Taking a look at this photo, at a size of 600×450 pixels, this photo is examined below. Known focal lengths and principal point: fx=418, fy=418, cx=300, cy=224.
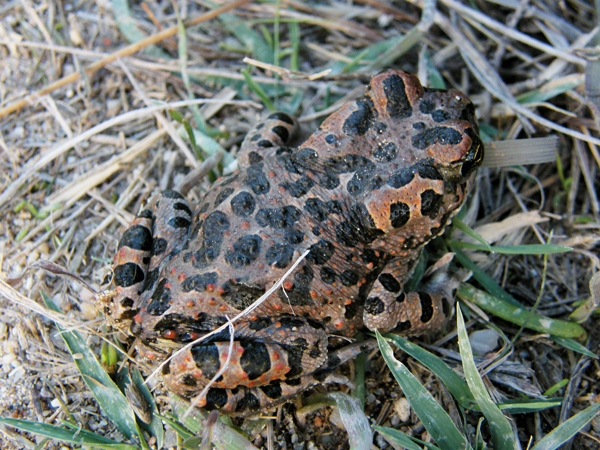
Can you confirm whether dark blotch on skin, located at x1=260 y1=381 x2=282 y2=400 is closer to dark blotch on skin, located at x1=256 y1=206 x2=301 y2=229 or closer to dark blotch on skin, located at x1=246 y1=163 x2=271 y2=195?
dark blotch on skin, located at x1=256 y1=206 x2=301 y2=229

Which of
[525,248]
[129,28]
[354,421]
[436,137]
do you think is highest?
[129,28]

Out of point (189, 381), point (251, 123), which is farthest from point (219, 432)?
point (251, 123)

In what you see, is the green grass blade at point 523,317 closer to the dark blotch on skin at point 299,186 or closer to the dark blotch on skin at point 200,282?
the dark blotch on skin at point 299,186

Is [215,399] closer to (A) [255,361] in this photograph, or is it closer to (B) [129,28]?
(A) [255,361]

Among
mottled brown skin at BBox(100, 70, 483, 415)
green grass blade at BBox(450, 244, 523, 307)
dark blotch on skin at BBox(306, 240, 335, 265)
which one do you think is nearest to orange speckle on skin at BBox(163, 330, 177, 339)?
mottled brown skin at BBox(100, 70, 483, 415)

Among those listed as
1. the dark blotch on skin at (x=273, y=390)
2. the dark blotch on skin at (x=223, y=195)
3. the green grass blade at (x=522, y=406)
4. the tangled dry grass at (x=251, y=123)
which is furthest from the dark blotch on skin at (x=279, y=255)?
the green grass blade at (x=522, y=406)
